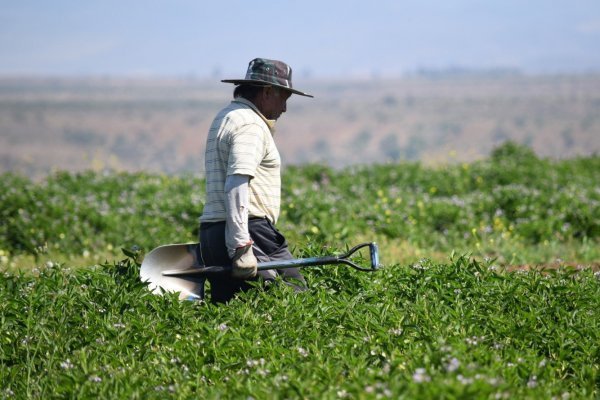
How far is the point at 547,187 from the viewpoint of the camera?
13.2 metres

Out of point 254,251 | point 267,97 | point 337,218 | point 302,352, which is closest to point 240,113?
point 267,97

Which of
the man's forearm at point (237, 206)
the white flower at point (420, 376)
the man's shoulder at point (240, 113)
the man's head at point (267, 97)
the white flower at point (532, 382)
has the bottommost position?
the white flower at point (532, 382)

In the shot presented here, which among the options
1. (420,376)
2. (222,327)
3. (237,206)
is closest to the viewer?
(420,376)

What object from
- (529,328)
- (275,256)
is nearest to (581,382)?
(529,328)

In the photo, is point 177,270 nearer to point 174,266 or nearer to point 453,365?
point 174,266

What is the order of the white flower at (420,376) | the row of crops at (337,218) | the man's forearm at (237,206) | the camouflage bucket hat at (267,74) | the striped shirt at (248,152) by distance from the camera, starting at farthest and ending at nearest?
the row of crops at (337,218)
the camouflage bucket hat at (267,74)
the striped shirt at (248,152)
the man's forearm at (237,206)
the white flower at (420,376)

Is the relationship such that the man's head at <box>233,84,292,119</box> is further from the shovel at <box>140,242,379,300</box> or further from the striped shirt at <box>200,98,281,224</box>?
the shovel at <box>140,242,379,300</box>

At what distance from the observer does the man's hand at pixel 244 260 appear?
5.46m

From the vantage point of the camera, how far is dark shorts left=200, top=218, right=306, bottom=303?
572cm

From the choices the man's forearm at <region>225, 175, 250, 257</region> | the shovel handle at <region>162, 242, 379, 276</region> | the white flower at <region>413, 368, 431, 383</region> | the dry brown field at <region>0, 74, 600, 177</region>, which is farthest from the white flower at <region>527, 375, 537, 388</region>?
the dry brown field at <region>0, 74, 600, 177</region>

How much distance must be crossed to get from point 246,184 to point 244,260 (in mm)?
448

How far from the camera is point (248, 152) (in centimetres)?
547

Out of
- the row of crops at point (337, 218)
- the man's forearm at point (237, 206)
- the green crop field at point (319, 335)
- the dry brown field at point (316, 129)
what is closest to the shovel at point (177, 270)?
the green crop field at point (319, 335)

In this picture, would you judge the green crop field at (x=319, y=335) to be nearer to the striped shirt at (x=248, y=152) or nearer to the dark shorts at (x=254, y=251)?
the dark shorts at (x=254, y=251)
